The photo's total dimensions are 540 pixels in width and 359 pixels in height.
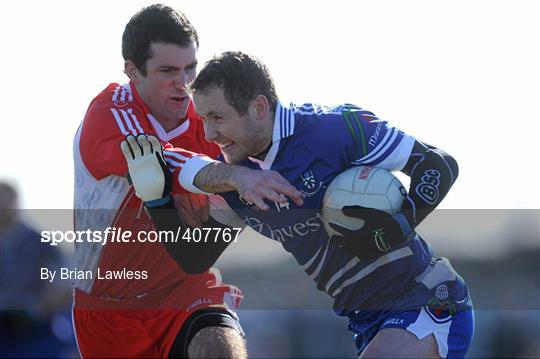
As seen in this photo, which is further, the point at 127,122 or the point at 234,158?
the point at 127,122

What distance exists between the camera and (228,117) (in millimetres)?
6336

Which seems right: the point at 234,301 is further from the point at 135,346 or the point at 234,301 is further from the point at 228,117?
the point at 228,117

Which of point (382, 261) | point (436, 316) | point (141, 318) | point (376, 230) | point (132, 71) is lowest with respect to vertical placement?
point (141, 318)

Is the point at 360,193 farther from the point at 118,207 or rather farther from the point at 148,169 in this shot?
the point at 118,207

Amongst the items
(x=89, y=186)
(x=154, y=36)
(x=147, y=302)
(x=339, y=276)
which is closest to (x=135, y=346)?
(x=147, y=302)

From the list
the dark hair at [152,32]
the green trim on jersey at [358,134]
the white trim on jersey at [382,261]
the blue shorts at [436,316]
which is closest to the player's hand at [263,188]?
the green trim on jersey at [358,134]

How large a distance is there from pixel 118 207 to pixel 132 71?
0.90 m

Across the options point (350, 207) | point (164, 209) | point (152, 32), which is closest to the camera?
point (350, 207)

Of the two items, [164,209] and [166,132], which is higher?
[166,132]

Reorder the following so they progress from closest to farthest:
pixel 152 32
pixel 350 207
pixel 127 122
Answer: pixel 350 207 < pixel 127 122 < pixel 152 32

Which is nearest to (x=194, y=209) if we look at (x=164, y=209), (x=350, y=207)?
(x=164, y=209)

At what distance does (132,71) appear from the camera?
748 cm

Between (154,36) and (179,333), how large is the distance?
1877mm

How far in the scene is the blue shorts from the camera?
6.36m
